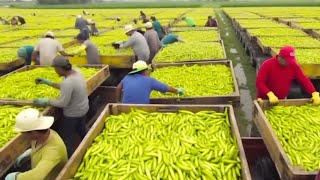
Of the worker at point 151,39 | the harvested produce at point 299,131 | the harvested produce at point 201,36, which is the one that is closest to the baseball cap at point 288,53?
the harvested produce at point 299,131

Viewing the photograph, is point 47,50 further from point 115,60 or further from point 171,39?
point 171,39

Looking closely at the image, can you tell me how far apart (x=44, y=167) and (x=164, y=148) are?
5.58 feet

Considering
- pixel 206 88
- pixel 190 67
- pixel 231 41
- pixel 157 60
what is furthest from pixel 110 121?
pixel 231 41

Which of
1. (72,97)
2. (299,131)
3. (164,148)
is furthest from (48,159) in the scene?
(299,131)

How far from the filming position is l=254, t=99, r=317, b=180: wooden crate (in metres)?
4.02

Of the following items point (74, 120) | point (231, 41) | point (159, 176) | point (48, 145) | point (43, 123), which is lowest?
point (231, 41)

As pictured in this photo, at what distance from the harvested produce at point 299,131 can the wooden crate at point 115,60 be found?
6501 mm

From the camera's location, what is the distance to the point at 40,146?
4.37 metres

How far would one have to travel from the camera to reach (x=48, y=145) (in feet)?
14.4

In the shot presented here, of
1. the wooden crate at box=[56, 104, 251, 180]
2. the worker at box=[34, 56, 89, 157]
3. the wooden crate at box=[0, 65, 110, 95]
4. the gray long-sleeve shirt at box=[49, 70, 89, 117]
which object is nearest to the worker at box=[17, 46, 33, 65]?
the wooden crate at box=[0, 65, 110, 95]

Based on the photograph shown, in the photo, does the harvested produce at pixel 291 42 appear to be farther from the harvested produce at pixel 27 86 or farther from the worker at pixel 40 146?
the worker at pixel 40 146

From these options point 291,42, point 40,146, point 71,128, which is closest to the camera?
point 40,146

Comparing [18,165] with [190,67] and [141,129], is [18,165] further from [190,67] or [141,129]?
[190,67]

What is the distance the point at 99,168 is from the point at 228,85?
4649 mm
